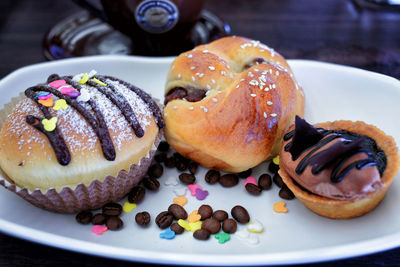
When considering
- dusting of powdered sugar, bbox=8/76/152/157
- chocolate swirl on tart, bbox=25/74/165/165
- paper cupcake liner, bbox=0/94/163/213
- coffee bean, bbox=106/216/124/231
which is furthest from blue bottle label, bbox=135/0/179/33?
coffee bean, bbox=106/216/124/231

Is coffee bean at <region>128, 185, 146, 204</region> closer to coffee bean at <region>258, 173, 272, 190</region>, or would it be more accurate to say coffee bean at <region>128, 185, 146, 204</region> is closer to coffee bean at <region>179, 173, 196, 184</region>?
coffee bean at <region>179, 173, 196, 184</region>

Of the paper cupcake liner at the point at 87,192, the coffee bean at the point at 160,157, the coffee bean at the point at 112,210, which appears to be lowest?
the coffee bean at the point at 160,157

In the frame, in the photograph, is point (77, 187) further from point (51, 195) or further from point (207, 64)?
point (207, 64)

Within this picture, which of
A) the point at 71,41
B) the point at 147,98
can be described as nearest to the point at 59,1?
the point at 71,41

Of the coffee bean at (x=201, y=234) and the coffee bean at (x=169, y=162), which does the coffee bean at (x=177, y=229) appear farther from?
the coffee bean at (x=169, y=162)

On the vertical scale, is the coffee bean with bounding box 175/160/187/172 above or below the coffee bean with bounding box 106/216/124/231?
below

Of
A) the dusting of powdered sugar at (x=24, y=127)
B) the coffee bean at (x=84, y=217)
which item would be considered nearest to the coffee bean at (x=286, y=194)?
the coffee bean at (x=84, y=217)
